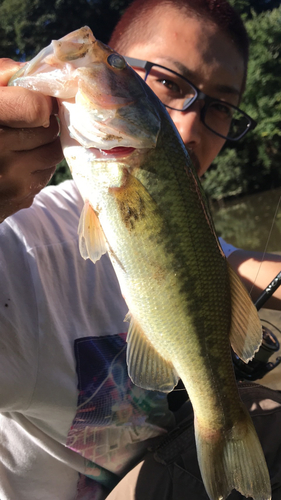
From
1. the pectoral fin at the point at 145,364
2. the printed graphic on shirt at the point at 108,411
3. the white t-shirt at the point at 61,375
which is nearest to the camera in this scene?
the pectoral fin at the point at 145,364

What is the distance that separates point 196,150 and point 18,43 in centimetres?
1978

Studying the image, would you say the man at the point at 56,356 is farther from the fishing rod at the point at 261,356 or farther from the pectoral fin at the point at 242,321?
the pectoral fin at the point at 242,321

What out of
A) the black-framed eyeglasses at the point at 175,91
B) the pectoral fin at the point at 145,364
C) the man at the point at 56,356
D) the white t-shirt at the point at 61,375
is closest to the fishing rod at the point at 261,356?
the man at the point at 56,356

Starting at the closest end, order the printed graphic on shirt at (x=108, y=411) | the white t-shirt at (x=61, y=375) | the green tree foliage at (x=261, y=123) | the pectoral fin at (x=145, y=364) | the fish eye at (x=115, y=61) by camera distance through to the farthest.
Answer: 1. the fish eye at (x=115, y=61)
2. the pectoral fin at (x=145, y=364)
3. the white t-shirt at (x=61, y=375)
4. the printed graphic on shirt at (x=108, y=411)
5. the green tree foliage at (x=261, y=123)

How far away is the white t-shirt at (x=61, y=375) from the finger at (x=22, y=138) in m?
0.49

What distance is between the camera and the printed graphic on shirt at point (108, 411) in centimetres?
137

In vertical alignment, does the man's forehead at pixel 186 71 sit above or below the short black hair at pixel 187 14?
below

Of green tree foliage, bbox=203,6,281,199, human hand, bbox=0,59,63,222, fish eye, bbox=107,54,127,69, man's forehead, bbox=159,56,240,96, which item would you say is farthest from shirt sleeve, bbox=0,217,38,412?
green tree foliage, bbox=203,6,281,199

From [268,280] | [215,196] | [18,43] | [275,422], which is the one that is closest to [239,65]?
[268,280]

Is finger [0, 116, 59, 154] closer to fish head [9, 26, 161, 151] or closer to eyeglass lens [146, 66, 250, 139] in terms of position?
fish head [9, 26, 161, 151]

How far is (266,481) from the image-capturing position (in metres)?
1.13

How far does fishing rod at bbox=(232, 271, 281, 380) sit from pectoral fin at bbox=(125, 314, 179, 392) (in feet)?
2.73

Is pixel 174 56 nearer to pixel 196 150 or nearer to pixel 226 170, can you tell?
pixel 196 150

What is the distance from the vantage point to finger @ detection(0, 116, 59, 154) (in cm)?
91
